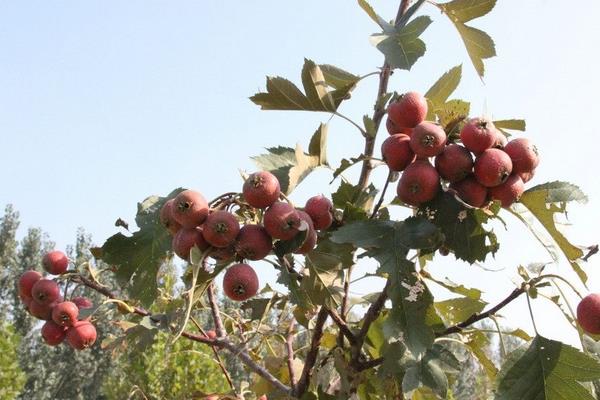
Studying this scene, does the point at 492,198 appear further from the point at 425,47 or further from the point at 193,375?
the point at 193,375

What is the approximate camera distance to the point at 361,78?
1.88m

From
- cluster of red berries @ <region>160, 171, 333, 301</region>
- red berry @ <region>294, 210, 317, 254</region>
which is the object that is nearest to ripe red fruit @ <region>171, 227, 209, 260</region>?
cluster of red berries @ <region>160, 171, 333, 301</region>

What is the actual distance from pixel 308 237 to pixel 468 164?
413 mm

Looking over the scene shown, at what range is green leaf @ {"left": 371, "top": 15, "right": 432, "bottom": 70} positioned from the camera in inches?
61.9

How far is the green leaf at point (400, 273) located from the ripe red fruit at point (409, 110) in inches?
10.0

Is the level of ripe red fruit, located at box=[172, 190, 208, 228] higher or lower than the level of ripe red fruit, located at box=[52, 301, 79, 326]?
lower

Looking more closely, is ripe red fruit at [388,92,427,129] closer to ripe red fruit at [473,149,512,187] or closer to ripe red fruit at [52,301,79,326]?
ripe red fruit at [473,149,512,187]

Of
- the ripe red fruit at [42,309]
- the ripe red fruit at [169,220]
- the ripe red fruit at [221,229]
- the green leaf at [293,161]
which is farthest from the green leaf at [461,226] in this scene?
the ripe red fruit at [42,309]

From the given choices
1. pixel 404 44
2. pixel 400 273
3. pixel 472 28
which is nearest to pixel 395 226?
pixel 400 273

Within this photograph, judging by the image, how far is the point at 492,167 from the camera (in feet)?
4.46

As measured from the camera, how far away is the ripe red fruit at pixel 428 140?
55.3 inches

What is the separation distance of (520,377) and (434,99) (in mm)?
807

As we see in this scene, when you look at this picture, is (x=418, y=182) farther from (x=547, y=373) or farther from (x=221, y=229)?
(x=547, y=373)

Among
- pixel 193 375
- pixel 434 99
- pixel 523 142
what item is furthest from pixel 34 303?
pixel 193 375
